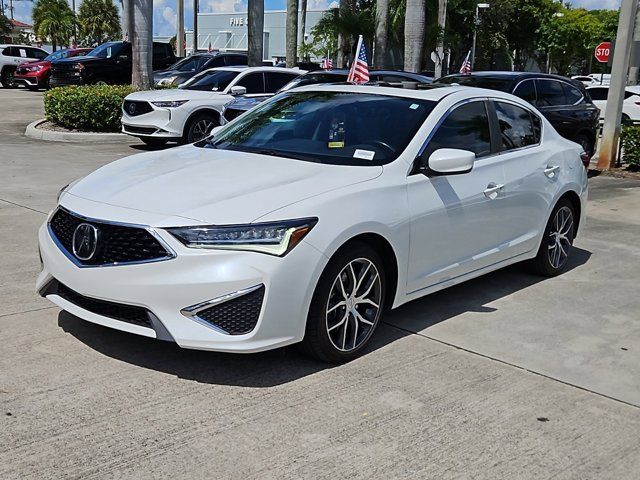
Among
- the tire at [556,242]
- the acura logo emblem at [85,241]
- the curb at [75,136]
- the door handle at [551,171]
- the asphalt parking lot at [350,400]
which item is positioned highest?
the door handle at [551,171]

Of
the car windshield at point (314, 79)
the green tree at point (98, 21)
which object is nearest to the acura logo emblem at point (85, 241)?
the car windshield at point (314, 79)

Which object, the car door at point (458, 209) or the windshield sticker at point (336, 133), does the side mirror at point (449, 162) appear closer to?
the car door at point (458, 209)

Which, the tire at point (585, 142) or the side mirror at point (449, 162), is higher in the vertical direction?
the side mirror at point (449, 162)

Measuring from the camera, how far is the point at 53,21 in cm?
7662

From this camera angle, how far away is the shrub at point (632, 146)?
13.6 m

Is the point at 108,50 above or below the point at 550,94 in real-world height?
above

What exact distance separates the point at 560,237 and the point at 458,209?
75.3 inches

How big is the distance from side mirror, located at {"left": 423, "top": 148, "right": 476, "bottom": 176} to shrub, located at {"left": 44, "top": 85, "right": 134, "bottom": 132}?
39.6 feet

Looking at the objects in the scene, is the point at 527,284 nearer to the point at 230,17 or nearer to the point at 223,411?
the point at 223,411

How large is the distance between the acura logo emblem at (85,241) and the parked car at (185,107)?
9.28 m

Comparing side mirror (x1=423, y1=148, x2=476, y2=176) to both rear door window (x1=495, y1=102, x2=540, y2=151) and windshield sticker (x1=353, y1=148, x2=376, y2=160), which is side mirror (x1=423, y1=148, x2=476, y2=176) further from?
rear door window (x1=495, y1=102, x2=540, y2=151)

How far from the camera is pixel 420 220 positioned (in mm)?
4898

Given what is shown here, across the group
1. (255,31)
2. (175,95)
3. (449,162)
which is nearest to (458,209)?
(449,162)

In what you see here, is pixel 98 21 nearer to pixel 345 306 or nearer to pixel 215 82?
pixel 215 82
